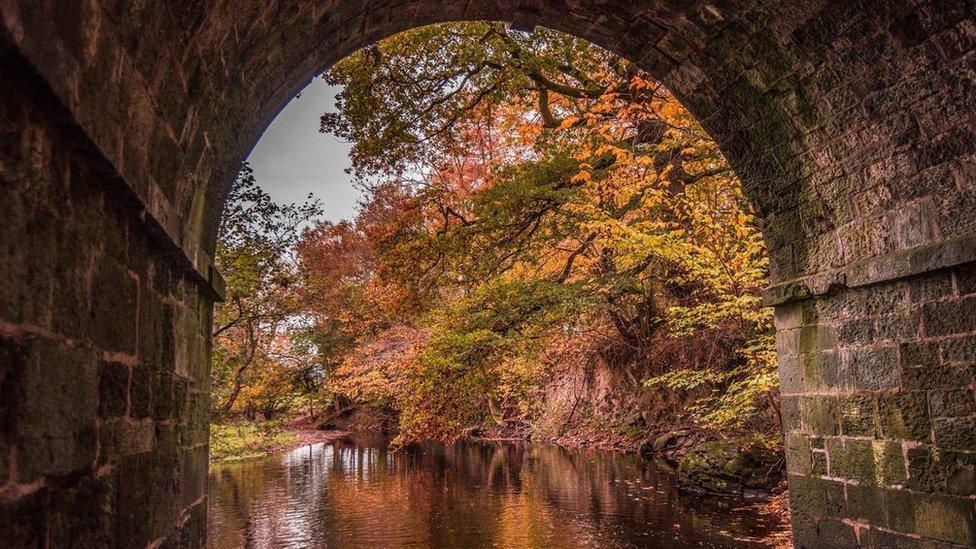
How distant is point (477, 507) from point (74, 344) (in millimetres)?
7972

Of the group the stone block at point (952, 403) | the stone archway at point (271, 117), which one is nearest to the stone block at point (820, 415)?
the stone archway at point (271, 117)

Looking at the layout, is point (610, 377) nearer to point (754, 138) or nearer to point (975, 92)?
point (754, 138)

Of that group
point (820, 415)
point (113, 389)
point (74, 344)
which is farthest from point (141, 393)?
point (820, 415)

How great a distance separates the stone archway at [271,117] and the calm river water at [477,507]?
9.54 feet

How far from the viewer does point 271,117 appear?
4340 mm

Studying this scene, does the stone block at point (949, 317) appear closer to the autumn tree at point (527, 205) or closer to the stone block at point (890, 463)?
the stone block at point (890, 463)

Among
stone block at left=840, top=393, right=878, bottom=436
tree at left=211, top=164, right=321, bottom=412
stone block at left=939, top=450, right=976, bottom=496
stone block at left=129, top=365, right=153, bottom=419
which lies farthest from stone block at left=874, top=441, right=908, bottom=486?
tree at left=211, top=164, right=321, bottom=412

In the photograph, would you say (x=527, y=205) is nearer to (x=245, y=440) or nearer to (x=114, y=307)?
(x=114, y=307)

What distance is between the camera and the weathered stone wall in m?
1.51

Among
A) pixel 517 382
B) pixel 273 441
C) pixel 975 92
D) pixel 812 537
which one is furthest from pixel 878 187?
pixel 273 441

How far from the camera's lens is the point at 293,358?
77.1 feet

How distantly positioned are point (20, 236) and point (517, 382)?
13741mm

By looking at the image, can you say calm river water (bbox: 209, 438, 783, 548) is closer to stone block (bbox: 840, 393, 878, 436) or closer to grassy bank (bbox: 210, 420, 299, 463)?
grassy bank (bbox: 210, 420, 299, 463)

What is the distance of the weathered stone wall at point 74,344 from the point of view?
1507mm
